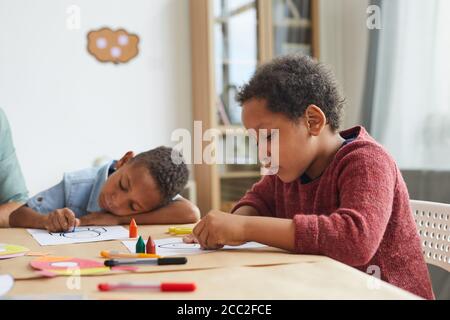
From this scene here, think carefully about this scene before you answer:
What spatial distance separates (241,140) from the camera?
2.82m

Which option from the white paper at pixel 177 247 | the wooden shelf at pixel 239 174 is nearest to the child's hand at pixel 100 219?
the white paper at pixel 177 247

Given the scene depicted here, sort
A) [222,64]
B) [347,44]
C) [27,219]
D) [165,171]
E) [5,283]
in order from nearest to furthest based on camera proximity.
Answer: [5,283] → [27,219] → [165,171] → [222,64] → [347,44]

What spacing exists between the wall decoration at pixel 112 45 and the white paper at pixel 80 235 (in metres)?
1.70

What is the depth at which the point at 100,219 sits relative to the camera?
1.22 meters

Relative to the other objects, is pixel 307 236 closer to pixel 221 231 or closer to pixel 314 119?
pixel 221 231

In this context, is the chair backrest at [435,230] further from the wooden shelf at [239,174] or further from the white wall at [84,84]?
the white wall at [84,84]

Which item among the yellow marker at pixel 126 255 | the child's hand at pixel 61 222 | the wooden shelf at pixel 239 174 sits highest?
the yellow marker at pixel 126 255

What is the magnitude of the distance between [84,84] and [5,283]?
2142mm

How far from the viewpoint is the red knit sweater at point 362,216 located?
0.76 metres

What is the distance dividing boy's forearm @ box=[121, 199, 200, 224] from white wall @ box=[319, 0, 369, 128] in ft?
5.53

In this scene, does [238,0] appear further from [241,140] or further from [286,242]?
[286,242]

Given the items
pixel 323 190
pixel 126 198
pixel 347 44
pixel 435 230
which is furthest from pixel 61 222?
pixel 347 44

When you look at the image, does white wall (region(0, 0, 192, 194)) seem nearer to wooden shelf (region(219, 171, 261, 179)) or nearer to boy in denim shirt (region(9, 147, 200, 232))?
wooden shelf (region(219, 171, 261, 179))

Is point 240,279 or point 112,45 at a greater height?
point 112,45
